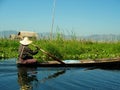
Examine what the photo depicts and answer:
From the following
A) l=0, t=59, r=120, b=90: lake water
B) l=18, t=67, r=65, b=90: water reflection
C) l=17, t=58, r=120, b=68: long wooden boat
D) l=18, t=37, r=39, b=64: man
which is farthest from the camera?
l=17, t=58, r=120, b=68: long wooden boat

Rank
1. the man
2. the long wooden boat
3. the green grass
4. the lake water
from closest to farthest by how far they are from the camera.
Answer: the lake water
the man
the long wooden boat
the green grass

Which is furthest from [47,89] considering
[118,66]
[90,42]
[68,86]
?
[90,42]

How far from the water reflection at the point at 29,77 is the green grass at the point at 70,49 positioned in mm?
3882

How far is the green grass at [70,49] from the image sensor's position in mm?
15953

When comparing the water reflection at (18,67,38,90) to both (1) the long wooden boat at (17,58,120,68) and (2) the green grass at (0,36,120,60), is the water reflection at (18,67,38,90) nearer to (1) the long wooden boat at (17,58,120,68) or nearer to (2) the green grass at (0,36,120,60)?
(1) the long wooden boat at (17,58,120,68)

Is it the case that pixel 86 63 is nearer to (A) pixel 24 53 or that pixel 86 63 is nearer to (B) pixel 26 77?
(A) pixel 24 53

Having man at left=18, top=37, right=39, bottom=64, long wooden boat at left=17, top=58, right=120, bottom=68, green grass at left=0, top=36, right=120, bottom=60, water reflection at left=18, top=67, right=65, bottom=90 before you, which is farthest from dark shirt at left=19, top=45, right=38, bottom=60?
green grass at left=0, top=36, right=120, bottom=60

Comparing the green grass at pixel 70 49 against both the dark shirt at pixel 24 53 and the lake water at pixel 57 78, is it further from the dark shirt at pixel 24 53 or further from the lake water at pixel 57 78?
the lake water at pixel 57 78

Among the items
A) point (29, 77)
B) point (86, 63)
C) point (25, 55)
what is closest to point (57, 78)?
point (29, 77)

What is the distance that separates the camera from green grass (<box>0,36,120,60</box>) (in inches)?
628

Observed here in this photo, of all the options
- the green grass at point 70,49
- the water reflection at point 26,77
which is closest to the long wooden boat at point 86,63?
the water reflection at point 26,77

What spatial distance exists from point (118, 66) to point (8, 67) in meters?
4.84

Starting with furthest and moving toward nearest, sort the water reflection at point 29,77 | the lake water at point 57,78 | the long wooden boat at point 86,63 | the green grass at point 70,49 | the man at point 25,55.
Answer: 1. the green grass at point 70,49
2. the long wooden boat at point 86,63
3. the man at point 25,55
4. the water reflection at point 29,77
5. the lake water at point 57,78

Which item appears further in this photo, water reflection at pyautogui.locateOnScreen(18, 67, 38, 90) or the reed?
the reed
